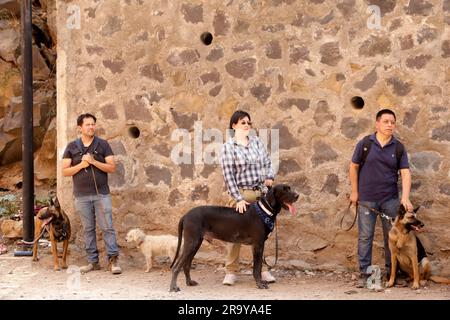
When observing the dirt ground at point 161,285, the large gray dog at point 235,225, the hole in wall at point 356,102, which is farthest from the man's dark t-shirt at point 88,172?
the hole in wall at point 356,102

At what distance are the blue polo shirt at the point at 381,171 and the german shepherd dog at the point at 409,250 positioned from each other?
260mm

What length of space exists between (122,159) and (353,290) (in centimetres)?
299

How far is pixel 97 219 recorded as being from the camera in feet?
22.8

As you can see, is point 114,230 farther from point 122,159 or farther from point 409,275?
point 409,275

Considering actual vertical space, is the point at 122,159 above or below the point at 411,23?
below

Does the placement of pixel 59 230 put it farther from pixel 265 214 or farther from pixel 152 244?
pixel 265 214

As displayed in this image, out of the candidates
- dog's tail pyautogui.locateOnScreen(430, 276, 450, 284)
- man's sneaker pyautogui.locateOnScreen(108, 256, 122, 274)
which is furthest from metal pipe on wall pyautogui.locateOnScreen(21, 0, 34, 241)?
dog's tail pyautogui.locateOnScreen(430, 276, 450, 284)

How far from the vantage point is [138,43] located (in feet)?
23.9

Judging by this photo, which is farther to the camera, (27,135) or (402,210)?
(27,135)

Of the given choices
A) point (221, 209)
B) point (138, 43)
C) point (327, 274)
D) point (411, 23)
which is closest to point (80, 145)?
point (138, 43)

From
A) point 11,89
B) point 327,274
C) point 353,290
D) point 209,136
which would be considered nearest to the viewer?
point 353,290

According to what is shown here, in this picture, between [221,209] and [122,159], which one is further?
[122,159]

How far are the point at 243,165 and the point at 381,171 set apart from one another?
49.7 inches

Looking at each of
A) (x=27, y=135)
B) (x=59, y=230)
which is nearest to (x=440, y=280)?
(x=59, y=230)
